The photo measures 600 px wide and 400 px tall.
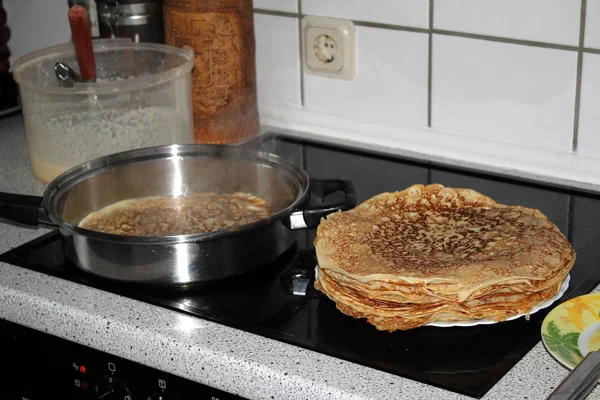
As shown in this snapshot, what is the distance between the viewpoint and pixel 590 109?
1.27 m

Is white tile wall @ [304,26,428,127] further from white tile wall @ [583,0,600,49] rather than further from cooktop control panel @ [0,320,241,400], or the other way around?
cooktop control panel @ [0,320,241,400]

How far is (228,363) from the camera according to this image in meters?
0.89

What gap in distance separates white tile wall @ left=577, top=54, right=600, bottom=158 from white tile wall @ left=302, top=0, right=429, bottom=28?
267 millimetres

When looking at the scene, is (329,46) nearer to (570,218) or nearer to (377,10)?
(377,10)

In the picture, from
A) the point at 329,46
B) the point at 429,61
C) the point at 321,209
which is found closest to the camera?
the point at 321,209

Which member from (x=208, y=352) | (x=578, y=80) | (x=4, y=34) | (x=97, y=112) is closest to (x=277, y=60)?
(x=97, y=112)

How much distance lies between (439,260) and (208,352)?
28cm

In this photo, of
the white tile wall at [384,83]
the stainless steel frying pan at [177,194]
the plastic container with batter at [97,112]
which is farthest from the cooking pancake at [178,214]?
the white tile wall at [384,83]

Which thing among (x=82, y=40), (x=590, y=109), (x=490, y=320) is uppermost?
(x=82, y=40)

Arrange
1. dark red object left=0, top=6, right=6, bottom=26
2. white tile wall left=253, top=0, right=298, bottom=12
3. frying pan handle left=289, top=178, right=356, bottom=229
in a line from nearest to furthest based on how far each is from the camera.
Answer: frying pan handle left=289, top=178, right=356, bottom=229
white tile wall left=253, top=0, right=298, bottom=12
dark red object left=0, top=6, right=6, bottom=26

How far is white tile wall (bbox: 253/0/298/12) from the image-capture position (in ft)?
4.98

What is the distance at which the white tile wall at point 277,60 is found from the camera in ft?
5.08

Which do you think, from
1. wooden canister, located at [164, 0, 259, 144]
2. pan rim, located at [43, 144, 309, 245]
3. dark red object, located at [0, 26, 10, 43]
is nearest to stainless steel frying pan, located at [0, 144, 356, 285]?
pan rim, located at [43, 144, 309, 245]

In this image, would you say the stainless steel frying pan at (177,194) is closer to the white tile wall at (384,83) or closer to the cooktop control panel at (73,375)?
the cooktop control panel at (73,375)
